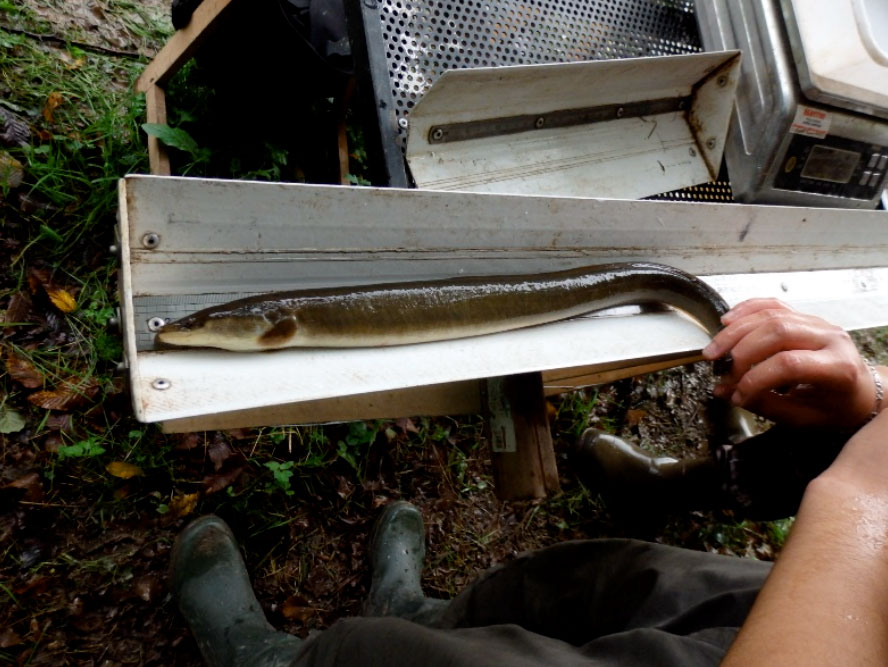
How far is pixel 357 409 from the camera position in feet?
5.08

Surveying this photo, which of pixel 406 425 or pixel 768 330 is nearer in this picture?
pixel 768 330

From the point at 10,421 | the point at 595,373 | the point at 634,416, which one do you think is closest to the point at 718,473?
the point at 595,373

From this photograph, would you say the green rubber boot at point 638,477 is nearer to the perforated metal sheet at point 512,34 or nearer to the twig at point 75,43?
the perforated metal sheet at point 512,34

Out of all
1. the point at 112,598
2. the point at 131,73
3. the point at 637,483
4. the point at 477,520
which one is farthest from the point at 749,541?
the point at 131,73

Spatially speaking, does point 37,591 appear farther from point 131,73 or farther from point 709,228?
point 709,228

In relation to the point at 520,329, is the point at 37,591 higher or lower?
lower

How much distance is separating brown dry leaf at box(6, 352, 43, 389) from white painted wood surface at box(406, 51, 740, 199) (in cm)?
141

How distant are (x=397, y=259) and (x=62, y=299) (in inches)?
53.3

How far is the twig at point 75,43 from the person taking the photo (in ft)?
7.48

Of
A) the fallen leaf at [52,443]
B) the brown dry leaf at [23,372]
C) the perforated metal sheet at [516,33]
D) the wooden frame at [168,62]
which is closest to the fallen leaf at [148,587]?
the fallen leaf at [52,443]

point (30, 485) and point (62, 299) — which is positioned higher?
point (62, 299)

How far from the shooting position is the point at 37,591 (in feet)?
5.50

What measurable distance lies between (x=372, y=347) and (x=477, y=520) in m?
1.36

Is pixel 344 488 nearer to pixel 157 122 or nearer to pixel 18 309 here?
pixel 18 309
